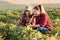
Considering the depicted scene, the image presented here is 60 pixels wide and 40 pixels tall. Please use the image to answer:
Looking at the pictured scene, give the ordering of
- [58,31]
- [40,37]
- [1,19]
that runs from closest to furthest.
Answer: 1. [40,37]
2. [58,31]
3. [1,19]

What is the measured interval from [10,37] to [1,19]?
2.27 metres

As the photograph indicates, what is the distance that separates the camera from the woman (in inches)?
284

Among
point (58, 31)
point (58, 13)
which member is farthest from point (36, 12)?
point (58, 13)

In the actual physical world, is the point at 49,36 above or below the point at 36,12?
below

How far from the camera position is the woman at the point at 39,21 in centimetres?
721

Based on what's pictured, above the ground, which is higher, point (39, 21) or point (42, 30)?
point (39, 21)

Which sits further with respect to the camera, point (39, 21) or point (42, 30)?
point (39, 21)

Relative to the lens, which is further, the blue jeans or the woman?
the woman

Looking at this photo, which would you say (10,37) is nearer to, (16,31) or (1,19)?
(16,31)

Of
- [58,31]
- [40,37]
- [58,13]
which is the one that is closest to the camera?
[40,37]

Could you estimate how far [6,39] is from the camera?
7074 mm

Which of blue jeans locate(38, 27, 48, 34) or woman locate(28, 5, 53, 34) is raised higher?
woman locate(28, 5, 53, 34)

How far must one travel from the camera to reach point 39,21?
738 centimetres

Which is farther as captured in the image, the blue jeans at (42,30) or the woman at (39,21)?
the woman at (39,21)
